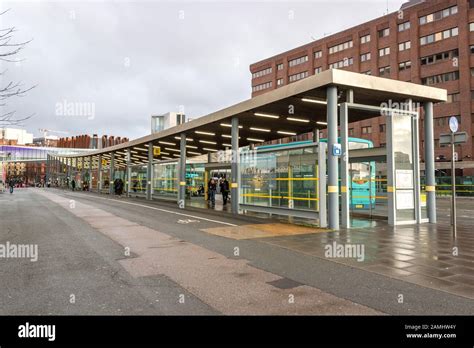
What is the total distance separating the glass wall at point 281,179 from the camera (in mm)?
13406

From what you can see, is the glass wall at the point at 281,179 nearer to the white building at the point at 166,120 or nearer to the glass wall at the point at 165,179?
the glass wall at the point at 165,179

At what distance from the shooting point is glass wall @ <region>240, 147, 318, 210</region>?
1341 cm

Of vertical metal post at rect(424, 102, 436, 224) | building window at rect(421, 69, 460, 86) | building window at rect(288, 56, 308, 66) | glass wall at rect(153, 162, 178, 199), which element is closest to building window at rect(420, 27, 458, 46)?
building window at rect(421, 69, 460, 86)

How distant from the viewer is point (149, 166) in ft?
97.8

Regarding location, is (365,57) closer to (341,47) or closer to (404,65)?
(341,47)

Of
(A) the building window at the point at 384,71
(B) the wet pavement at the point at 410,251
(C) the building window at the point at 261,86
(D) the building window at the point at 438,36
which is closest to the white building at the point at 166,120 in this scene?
(C) the building window at the point at 261,86

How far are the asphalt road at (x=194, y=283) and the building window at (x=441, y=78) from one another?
47629mm

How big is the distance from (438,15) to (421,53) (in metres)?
4.94

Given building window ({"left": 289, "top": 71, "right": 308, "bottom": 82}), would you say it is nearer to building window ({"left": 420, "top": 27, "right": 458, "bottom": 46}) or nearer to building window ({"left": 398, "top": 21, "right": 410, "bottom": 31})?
building window ({"left": 398, "top": 21, "right": 410, "bottom": 31})

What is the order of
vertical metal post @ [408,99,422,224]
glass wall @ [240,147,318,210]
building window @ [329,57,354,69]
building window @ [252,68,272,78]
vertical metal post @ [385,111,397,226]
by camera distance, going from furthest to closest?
building window @ [252,68,272,78] < building window @ [329,57,354,69] < vertical metal post @ [408,99,422,224] < glass wall @ [240,147,318,210] < vertical metal post @ [385,111,397,226]

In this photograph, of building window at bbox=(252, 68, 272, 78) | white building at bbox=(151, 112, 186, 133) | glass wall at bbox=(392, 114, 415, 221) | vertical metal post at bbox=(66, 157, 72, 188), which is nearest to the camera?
glass wall at bbox=(392, 114, 415, 221)

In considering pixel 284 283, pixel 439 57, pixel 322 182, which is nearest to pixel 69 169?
pixel 439 57

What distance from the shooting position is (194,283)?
18.7 feet
